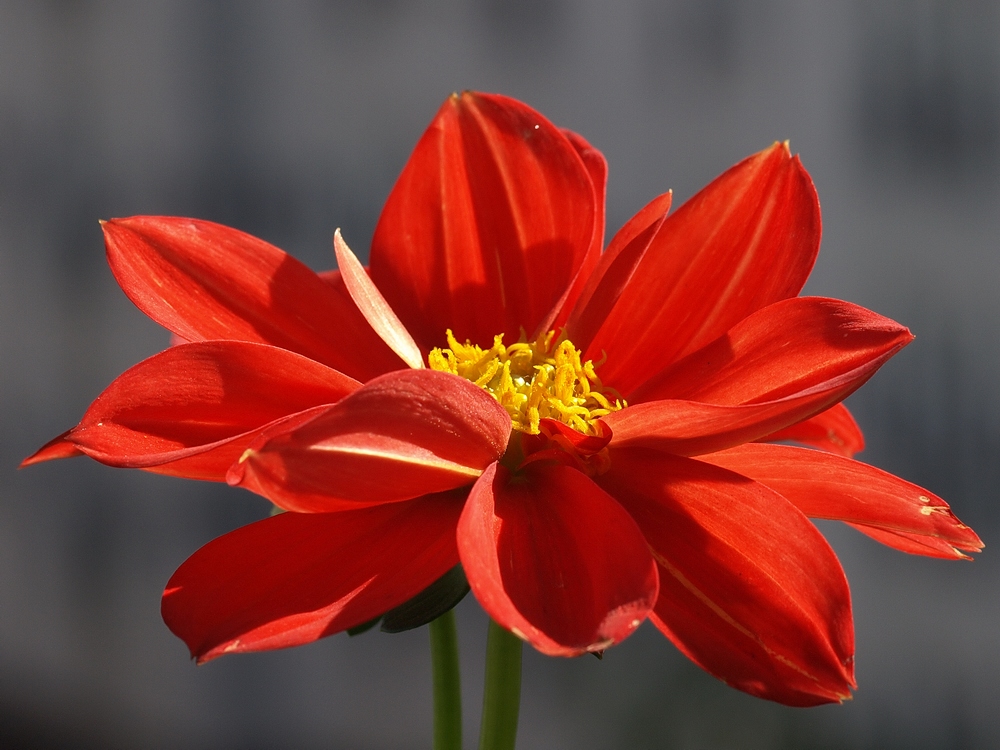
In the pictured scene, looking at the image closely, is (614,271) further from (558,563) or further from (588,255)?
(558,563)

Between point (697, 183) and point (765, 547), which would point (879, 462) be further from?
point (765, 547)

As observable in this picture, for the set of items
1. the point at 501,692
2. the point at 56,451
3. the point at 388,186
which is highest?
the point at 56,451

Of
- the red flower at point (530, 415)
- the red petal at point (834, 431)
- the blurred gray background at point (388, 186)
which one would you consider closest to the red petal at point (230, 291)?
the red flower at point (530, 415)

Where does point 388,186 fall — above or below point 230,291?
below

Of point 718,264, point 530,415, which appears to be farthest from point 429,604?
point 718,264

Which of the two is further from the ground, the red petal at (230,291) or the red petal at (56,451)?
the red petal at (230,291)

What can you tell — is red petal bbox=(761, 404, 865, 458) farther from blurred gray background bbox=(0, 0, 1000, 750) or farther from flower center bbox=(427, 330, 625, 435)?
blurred gray background bbox=(0, 0, 1000, 750)

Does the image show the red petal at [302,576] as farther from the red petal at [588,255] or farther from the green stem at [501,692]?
the red petal at [588,255]

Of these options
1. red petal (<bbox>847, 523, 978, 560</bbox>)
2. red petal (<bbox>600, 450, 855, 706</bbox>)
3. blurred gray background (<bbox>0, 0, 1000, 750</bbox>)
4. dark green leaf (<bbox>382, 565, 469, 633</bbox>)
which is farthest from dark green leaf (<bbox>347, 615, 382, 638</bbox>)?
blurred gray background (<bbox>0, 0, 1000, 750</bbox>)
